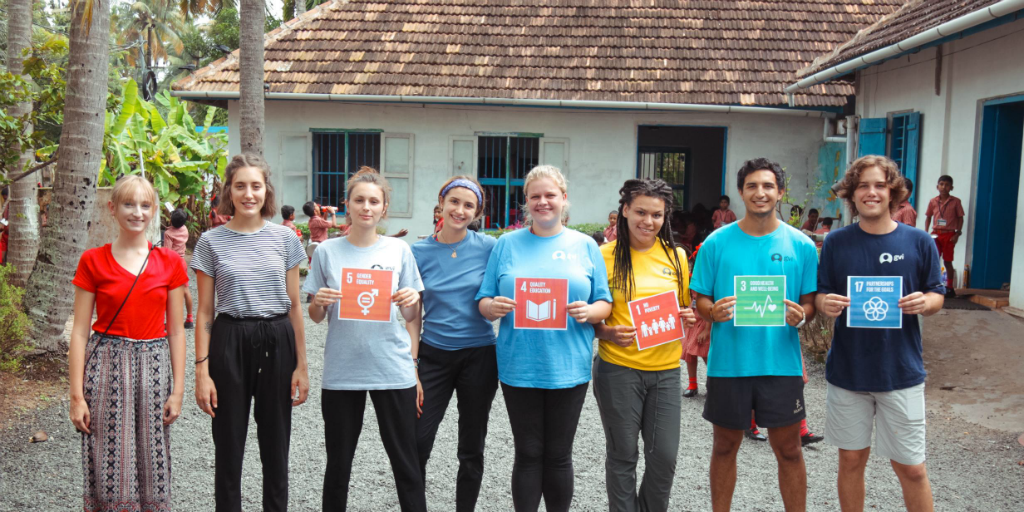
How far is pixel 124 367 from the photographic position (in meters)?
3.55

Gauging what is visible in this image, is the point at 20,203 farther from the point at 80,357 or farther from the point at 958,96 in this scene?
the point at 958,96

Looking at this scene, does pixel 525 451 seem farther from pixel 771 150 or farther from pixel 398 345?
pixel 771 150

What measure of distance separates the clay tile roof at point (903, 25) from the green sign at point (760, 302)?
6.25 m

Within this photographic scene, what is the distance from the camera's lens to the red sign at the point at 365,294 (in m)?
3.70

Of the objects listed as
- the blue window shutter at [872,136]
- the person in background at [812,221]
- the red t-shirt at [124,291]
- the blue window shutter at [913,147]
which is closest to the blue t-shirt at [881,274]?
the red t-shirt at [124,291]

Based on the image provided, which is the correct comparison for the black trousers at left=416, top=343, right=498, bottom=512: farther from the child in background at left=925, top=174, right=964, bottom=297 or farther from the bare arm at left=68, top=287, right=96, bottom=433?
the child in background at left=925, top=174, right=964, bottom=297

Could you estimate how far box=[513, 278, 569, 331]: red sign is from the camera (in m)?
3.68

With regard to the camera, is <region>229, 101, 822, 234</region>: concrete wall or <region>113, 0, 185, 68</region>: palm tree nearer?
<region>229, 101, 822, 234</region>: concrete wall

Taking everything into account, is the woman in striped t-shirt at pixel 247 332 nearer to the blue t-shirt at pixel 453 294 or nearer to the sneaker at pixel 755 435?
the blue t-shirt at pixel 453 294

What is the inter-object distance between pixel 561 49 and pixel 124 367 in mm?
12647

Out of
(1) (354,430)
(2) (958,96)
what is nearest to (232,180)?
(1) (354,430)

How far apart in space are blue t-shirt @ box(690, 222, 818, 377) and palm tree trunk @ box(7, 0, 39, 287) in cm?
759

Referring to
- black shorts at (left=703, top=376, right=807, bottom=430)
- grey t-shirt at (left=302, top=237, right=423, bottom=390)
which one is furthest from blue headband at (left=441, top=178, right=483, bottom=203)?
black shorts at (left=703, top=376, right=807, bottom=430)

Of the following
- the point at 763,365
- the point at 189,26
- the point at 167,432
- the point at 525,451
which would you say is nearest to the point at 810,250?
the point at 763,365
